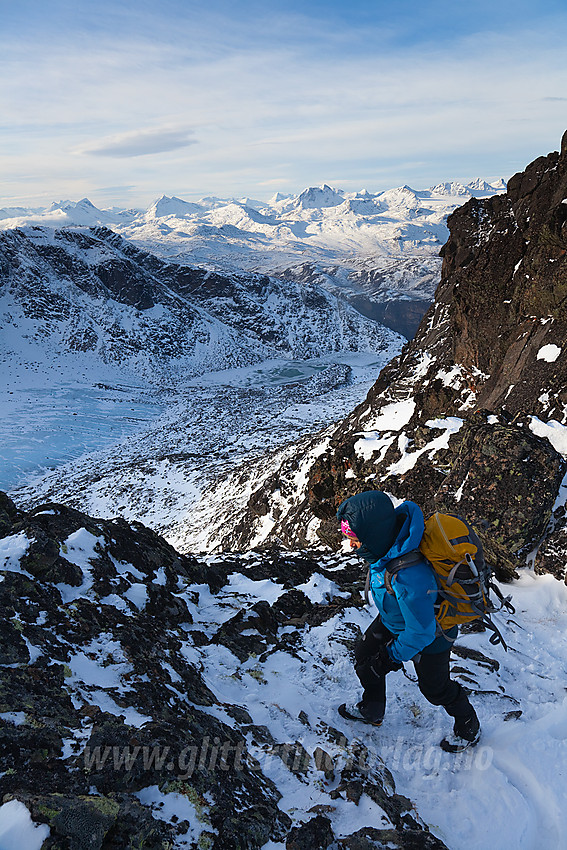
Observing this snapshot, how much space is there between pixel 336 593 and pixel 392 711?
2.80 metres

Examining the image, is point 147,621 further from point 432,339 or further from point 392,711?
point 432,339

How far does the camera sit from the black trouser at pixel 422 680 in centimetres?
397

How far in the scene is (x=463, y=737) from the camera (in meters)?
4.18

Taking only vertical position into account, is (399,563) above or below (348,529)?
below

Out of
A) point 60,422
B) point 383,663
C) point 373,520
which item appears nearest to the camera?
point 373,520

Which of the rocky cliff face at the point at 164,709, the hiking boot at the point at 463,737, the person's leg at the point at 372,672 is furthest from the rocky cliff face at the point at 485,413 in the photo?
the rocky cliff face at the point at 164,709

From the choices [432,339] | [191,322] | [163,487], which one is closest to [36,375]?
[191,322]

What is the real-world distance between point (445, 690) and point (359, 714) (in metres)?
1.00

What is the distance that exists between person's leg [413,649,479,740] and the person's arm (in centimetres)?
41

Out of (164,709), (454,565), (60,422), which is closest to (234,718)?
(164,709)

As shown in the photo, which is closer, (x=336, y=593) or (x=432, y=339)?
(x=336, y=593)

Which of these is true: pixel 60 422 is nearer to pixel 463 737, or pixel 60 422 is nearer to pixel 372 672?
pixel 372 672

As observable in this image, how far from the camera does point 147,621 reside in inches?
216

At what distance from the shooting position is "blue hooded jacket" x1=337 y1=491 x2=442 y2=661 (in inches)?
140
